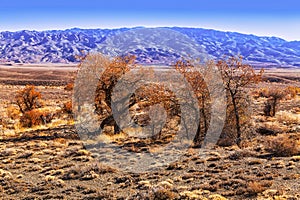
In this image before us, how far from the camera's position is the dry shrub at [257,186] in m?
11.8

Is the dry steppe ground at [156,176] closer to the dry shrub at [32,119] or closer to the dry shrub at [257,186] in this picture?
the dry shrub at [257,186]

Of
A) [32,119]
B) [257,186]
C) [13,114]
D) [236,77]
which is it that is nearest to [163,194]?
[257,186]

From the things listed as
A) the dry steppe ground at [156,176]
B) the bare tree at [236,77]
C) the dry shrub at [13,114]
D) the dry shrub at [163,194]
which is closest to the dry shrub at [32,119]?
the dry shrub at [13,114]

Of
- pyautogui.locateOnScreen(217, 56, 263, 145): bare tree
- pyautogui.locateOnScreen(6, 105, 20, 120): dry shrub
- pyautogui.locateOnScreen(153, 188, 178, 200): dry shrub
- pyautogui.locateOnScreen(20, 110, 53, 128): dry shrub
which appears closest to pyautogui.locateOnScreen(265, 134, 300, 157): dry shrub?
pyautogui.locateOnScreen(217, 56, 263, 145): bare tree

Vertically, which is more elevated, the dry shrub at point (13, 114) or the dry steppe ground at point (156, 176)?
the dry steppe ground at point (156, 176)

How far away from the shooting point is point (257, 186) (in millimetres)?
12094

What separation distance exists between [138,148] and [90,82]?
24.9 ft

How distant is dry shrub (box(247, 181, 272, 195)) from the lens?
38.9ft

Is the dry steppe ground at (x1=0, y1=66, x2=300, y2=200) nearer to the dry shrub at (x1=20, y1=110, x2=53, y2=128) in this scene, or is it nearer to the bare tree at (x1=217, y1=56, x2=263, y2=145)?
the bare tree at (x1=217, y1=56, x2=263, y2=145)

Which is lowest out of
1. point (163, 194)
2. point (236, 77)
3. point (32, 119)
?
point (32, 119)

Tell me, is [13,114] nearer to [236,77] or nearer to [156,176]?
[236,77]

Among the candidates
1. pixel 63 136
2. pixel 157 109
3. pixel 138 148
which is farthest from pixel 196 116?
pixel 63 136

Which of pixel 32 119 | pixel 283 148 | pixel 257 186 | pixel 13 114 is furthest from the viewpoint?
pixel 13 114

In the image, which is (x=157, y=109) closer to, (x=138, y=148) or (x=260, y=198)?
(x=138, y=148)
